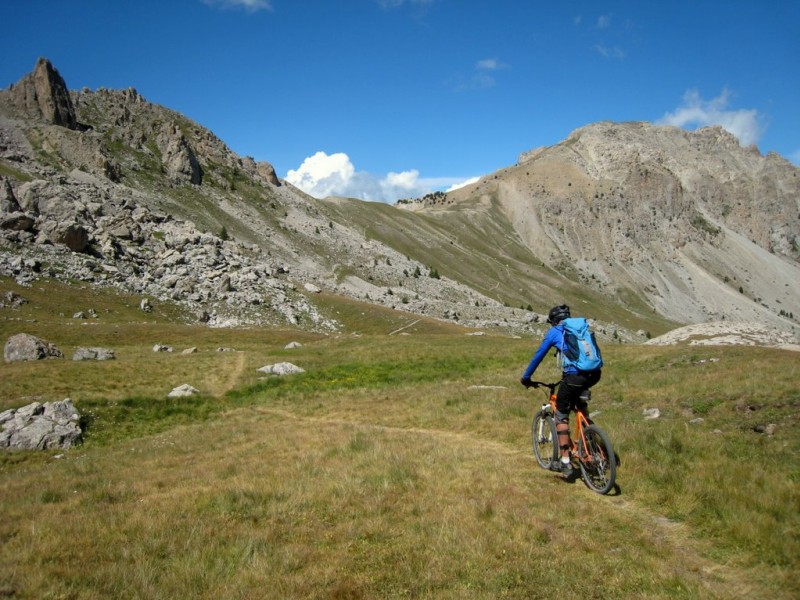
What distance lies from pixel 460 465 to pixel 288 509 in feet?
14.9

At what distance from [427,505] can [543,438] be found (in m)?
4.44

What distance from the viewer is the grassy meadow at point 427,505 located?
23.1 ft

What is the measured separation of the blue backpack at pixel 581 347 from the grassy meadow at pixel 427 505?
2635 mm

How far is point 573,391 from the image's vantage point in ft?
36.4

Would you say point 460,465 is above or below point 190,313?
below

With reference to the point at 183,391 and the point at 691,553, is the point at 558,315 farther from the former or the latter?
the point at 183,391

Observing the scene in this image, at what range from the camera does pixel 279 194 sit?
150m

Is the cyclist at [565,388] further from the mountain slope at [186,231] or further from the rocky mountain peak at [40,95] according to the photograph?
the rocky mountain peak at [40,95]

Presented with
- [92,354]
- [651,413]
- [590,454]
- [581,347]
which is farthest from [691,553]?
[92,354]

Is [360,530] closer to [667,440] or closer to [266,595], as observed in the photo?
[266,595]

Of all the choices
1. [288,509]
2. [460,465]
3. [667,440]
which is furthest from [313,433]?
[667,440]

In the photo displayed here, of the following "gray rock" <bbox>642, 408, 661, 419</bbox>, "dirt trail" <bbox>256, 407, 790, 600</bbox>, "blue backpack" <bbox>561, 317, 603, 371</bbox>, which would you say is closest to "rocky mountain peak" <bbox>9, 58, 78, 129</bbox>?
"gray rock" <bbox>642, 408, 661, 419</bbox>

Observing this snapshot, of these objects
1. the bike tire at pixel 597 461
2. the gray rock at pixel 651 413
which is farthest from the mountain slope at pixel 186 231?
the bike tire at pixel 597 461

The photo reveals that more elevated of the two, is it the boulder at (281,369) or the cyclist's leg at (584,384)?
the cyclist's leg at (584,384)
